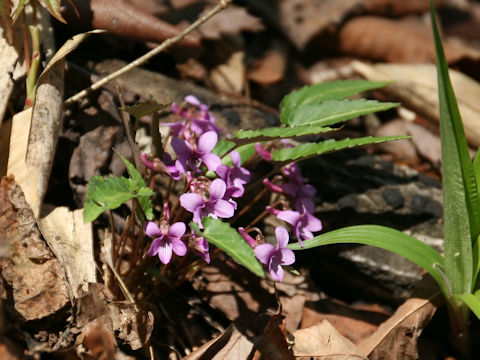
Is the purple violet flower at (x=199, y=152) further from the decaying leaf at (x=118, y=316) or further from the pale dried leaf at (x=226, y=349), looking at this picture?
the pale dried leaf at (x=226, y=349)

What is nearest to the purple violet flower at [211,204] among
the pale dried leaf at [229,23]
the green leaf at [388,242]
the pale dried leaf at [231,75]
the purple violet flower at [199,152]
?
the purple violet flower at [199,152]

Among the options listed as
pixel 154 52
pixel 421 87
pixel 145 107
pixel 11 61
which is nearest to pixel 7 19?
pixel 11 61

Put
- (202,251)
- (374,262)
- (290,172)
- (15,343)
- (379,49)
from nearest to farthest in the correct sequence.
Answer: (15,343), (202,251), (290,172), (374,262), (379,49)

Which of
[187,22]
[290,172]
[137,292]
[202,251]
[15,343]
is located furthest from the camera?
[187,22]

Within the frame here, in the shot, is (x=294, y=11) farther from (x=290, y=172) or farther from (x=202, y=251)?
(x=202, y=251)

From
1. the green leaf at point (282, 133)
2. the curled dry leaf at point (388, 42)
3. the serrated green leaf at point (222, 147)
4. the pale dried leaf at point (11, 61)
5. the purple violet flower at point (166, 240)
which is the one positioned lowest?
the curled dry leaf at point (388, 42)

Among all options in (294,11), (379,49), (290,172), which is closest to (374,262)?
(290,172)

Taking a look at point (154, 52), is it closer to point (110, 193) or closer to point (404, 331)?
point (110, 193)

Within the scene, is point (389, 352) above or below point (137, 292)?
below
